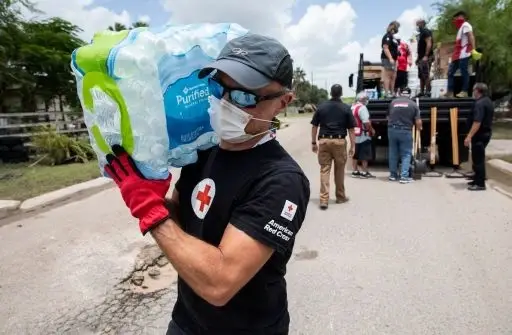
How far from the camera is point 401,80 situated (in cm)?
1049

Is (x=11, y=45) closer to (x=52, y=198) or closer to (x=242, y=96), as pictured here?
(x=52, y=198)

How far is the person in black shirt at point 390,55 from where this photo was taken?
31.4 ft

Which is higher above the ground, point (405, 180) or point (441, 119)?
point (441, 119)

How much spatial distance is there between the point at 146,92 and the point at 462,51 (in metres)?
9.37

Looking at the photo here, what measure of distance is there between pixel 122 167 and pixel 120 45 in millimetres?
385

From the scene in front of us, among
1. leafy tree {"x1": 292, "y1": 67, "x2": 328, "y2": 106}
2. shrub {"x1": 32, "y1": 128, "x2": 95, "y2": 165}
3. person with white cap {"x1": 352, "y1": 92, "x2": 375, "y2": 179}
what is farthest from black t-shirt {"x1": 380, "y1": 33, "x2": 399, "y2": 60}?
leafy tree {"x1": 292, "y1": 67, "x2": 328, "y2": 106}

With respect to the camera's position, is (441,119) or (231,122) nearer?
(231,122)

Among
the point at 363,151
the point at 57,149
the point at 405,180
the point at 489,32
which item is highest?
the point at 489,32

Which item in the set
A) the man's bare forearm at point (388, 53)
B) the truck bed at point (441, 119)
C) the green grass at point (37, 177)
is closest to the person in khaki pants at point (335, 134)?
the truck bed at point (441, 119)

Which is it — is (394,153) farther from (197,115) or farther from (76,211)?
(197,115)

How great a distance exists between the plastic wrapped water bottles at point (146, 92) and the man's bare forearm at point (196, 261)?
0.72ft

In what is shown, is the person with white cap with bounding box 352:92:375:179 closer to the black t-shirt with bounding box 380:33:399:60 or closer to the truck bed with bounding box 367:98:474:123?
the truck bed with bounding box 367:98:474:123

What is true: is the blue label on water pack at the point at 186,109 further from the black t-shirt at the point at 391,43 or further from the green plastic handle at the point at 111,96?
the black t-shirt at the point at 391,43

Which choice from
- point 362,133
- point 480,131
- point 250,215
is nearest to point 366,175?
point 362,133
